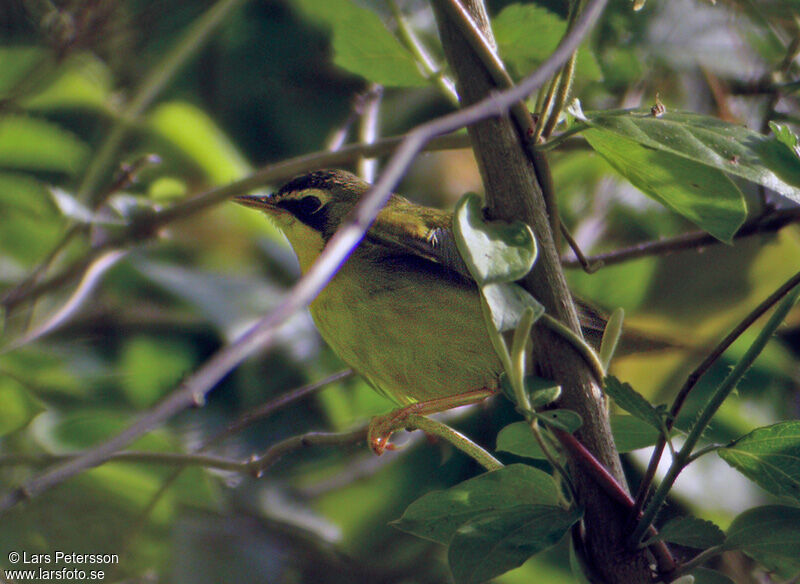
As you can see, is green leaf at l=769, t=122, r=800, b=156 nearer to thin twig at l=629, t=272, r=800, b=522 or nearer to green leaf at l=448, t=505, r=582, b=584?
thin twig at l=629, t=272, r=800, b=522

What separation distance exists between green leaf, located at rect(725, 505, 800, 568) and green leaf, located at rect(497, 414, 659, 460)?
15 centimetres

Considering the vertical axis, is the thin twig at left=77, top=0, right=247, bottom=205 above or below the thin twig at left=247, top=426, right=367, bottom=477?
above

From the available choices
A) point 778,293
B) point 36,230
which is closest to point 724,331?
point 778,293

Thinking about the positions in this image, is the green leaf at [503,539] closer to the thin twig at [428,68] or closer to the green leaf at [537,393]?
the green leaf at [537,393]

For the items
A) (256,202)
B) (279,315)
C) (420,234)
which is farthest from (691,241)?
(279,315)

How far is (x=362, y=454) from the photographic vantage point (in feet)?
6.54

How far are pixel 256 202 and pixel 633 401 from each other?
125 cm

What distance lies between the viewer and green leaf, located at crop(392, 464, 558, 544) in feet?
2.90

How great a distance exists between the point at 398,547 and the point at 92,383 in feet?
2.75

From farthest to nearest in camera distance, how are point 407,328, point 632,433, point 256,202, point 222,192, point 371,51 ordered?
point 256,202 → point 222,192 → point 407,328 → point 371,51 → point 632,433

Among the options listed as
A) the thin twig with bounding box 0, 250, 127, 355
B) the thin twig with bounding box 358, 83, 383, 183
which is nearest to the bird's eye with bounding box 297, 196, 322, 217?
the thin twig with bounding box 358, 83, 383, 183

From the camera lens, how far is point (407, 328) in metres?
1.44

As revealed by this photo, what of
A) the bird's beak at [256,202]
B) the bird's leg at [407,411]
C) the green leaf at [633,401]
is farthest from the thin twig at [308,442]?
the bird's beak at [256,202]

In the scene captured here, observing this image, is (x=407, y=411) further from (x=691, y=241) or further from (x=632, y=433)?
(x=691, y=241)
